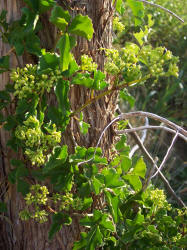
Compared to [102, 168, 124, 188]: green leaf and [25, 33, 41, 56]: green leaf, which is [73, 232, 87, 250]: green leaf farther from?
[25, 33, 41, 56]: green leaf

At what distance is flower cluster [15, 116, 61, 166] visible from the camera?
768 millimetres

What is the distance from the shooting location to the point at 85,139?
0.96 m

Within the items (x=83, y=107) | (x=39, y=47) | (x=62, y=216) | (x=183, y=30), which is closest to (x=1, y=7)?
(x=39, y=47)

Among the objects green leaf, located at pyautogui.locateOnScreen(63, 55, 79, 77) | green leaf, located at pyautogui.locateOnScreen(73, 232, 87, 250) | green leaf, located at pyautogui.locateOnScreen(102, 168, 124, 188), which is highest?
green leaf, located at pyautogui.locateOnScreen(63, 55, 79, 77)

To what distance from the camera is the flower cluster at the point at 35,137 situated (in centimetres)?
77

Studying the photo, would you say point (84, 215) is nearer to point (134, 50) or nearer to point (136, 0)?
point (134, 50)

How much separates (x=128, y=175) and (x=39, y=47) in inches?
17.6

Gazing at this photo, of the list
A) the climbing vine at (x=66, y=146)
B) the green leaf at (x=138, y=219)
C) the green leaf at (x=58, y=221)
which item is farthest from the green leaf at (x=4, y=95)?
the green leaf at (x=138, y=219)

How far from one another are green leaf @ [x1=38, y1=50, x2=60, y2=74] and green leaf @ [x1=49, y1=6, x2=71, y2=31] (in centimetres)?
7

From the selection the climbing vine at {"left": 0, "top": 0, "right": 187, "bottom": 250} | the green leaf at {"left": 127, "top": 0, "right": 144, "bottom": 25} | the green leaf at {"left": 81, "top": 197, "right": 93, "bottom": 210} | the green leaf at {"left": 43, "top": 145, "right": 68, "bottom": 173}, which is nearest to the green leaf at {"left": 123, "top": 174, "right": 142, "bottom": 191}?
the climbing vine at {"left": 0, "top": 0, "right": 187, "bottom": 250}

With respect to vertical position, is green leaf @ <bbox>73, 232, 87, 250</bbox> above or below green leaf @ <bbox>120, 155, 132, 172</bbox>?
below

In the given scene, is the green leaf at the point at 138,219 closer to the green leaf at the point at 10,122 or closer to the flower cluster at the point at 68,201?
the flower cluster at the point at 68,201

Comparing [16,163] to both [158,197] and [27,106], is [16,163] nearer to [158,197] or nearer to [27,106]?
[27,106]

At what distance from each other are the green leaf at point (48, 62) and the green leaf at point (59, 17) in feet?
0.23
